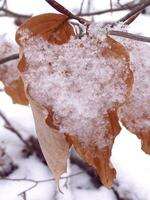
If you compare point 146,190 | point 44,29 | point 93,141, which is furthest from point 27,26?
point 146,190

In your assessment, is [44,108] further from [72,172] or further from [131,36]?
[72,172]

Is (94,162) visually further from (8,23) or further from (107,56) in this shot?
(8,23)

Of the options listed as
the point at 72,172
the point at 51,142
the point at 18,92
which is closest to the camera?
the point at 51,142

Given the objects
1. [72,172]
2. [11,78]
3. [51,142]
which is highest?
[51,142]

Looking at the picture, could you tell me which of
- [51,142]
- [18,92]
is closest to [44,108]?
[51,142]

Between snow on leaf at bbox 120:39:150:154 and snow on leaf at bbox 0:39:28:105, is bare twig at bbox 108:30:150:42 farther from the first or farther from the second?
snow on leaf at bbox 0:39:28:105

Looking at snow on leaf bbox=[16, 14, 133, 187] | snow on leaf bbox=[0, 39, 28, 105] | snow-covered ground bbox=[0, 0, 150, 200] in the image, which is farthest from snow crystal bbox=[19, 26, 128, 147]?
snow-covered ground bbox=[0, 0, 150, 200]

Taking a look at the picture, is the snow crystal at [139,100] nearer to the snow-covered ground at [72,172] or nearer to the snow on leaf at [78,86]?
the snow on leaf at [78,86]

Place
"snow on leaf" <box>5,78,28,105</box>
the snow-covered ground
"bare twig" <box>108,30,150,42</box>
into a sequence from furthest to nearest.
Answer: the snow-covered ground, "snow on leaf" <box>5,78,28,105</box>, "bare twig" <box>108,30,150,42</box>

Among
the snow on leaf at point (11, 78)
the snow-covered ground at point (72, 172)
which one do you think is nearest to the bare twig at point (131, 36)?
the snow on leaf at point (11, 78)
